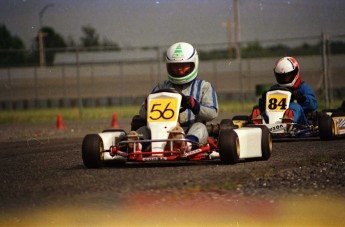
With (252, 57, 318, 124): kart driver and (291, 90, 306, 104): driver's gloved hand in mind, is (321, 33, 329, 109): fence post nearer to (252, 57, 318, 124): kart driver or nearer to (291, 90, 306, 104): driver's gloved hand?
(252, 57, 318, 124): kart driver

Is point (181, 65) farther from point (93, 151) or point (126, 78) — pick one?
point (126, 78)

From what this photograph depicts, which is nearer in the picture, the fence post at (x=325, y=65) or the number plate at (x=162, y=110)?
the number plate at (x=162, y=110)

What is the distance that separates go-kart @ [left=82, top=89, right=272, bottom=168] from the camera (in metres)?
8.98

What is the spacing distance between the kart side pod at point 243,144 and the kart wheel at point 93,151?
121 centimetres

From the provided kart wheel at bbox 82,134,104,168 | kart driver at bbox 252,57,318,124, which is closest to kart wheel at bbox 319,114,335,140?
kart driver at bbox 252,57,318,124

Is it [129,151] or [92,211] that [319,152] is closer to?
[129,151]

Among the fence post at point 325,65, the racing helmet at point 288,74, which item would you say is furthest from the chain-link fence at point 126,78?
the racing helmet at point 288,74

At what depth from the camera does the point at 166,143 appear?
30.0 ft

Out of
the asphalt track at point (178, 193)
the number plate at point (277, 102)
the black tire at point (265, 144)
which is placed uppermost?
the number plate at point (277, 102)

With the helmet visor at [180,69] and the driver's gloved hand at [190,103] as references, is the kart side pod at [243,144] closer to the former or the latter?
the driver's gloved hand at [190,103]

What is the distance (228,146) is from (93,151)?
135cm

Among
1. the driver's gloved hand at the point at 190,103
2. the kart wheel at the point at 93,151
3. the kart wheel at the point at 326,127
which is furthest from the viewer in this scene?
the kart wheel at the point at 326,127

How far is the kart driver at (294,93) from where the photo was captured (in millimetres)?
13039

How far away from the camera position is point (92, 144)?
912 cm
